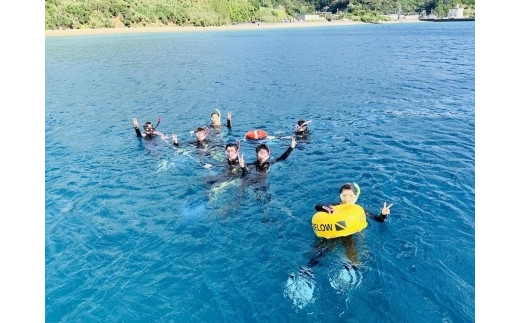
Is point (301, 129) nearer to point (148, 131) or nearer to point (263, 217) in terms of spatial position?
point (148, 131)

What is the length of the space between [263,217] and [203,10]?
115130 millimetres

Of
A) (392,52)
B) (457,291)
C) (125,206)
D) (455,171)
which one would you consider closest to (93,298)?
(125,206)

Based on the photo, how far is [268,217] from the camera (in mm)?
9539

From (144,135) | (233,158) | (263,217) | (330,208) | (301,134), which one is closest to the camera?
(330,208)

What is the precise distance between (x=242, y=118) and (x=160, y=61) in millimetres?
25545

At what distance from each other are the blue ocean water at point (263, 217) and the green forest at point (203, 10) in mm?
68195

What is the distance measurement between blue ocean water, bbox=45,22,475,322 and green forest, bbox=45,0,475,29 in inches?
2685

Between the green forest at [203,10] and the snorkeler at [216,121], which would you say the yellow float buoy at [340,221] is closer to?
the snorkeler at [216,121]

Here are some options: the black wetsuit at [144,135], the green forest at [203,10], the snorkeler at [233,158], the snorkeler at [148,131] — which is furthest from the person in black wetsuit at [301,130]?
the green forest at [203,10]

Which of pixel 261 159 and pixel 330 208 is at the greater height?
pixel 261 159

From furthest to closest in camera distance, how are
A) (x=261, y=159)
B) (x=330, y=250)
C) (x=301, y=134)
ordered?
(x=301, y=134)
(x=261, y=159)
(x=330, y=250)

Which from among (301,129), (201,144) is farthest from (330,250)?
(301,129)

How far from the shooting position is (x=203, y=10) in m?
113

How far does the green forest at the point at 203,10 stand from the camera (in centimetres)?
7838
